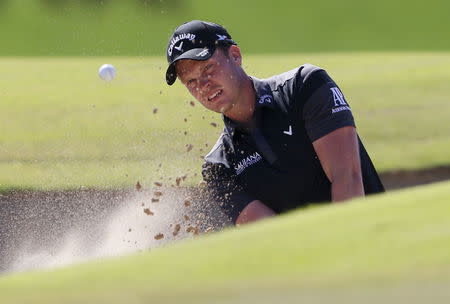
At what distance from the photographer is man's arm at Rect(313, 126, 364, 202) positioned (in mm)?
3457

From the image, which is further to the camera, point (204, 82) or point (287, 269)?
point (204, 82)

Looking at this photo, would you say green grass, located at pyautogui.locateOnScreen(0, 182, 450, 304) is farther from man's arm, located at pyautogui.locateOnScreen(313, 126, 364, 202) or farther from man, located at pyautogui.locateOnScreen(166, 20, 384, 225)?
man, located at pyautogui.locateOnScreen(166, 20, 384, 225)

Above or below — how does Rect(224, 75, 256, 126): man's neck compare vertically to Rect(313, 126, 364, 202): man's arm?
above

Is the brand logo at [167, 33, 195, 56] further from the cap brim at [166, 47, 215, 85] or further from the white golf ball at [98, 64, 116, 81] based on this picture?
the white golf ball at [98, 64, 116, 81]

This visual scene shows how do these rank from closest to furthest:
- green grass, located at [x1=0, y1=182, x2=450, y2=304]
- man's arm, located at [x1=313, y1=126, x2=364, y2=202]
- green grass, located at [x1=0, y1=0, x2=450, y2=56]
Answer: green grass, located at [x1=0, y1=182, x2=450, y2=304] → man's arm, located at [x1=313, y1=126, x2=364, y2=202] → green grass, located at [x1=0, y1=0, x2=450, y2=56]

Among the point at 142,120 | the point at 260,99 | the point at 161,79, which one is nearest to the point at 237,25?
the point at 161,79

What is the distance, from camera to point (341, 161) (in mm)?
3512

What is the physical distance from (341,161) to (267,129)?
359 millimetres

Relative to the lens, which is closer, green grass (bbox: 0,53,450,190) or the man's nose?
the man's nose

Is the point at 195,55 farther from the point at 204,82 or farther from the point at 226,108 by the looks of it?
the point at 226,108

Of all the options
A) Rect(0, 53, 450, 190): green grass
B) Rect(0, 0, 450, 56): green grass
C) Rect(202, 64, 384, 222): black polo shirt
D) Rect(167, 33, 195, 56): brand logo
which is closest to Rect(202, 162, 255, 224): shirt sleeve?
Rect(202, 64, 384, 222): black polo shirt

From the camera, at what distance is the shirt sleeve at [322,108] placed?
3.57 metres

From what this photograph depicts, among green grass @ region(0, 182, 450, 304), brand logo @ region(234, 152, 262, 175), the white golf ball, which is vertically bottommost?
the white golf ball

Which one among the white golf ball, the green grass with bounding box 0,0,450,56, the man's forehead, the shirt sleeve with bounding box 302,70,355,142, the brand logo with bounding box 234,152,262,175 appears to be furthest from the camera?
the green grass with bounding box 0,0,450,56
